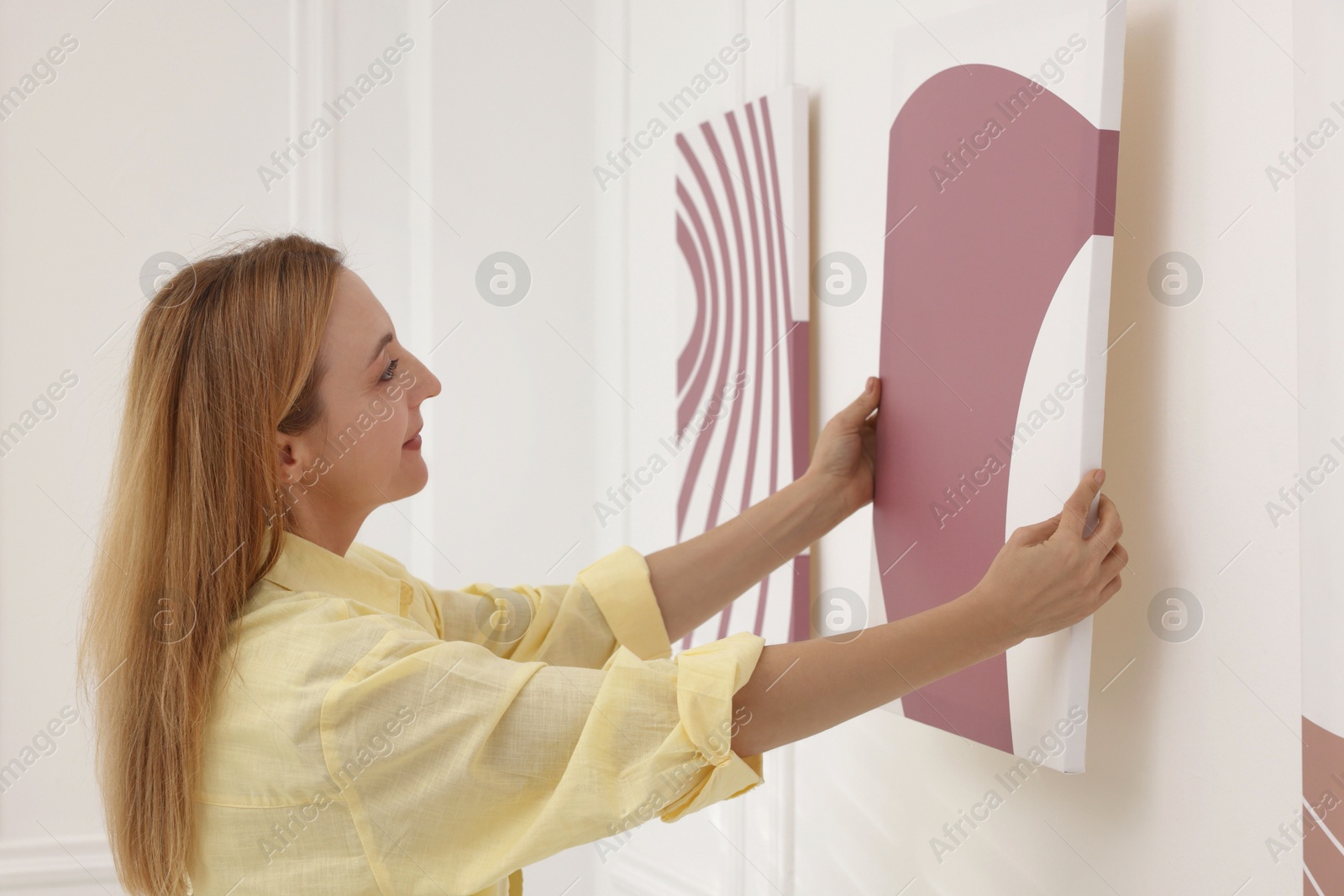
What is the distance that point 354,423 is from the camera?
1019 millimetres

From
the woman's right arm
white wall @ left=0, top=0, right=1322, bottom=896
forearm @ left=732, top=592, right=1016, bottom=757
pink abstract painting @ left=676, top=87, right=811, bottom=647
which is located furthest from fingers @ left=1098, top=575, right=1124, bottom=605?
pink abstract painting @ left=676, top=87, right=811, bottom=647

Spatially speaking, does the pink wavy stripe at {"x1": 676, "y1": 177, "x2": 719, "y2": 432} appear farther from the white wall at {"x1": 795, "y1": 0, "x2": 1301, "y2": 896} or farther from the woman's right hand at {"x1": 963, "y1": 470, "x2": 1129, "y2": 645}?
the woman's right hand at {"x1": 963, "y1": 470, "x2": 1129, "y2": 645}

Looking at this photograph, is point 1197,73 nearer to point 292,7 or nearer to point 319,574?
point 319,574

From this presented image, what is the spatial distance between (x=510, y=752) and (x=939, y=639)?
37cm

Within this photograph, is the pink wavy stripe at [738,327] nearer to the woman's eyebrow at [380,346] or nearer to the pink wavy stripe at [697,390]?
the pink wavy stripe at [697,390]

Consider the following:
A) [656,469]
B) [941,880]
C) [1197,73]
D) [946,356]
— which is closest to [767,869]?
[941,880]

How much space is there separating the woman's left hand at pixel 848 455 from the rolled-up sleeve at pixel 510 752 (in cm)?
41

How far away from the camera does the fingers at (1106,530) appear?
0.88 m

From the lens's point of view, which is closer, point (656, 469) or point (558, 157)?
point (656, 469)

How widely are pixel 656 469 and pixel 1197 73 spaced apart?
3.71 ft

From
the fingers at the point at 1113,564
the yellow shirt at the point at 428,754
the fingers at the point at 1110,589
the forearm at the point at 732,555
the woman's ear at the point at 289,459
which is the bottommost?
the yellow shirt at the point at 428,754

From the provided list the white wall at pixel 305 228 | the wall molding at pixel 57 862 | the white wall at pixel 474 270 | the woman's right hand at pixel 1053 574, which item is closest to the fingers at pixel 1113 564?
the woman's right hand at pixel 1053 574

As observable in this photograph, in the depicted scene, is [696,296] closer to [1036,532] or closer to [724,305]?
[724,305]

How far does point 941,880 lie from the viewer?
3.88 ft
